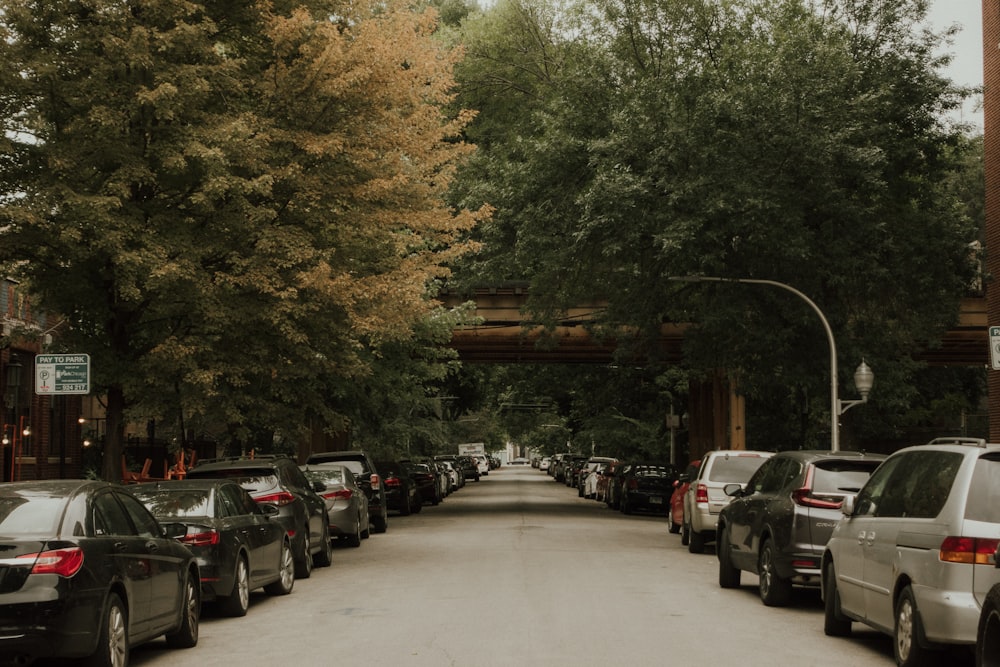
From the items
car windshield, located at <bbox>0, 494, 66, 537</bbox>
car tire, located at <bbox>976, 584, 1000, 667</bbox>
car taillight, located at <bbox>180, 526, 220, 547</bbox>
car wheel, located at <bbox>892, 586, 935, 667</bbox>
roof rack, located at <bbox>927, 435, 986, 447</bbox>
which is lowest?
car wheel, located at <bbox>892, 586, 935, 667</bbox>

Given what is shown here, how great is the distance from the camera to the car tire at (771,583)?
13523mm

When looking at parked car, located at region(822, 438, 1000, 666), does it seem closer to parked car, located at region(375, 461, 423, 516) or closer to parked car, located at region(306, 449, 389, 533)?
parked car, located at region(306, 449, 389, 533)

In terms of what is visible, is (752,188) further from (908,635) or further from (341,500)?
(908,635)

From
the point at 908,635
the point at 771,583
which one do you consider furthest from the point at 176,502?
Answer: the point at 908,635

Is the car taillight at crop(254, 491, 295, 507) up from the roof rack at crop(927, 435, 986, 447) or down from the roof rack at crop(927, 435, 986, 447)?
down

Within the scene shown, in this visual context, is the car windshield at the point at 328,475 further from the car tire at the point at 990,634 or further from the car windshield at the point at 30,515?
the car tire at the point at 990,634

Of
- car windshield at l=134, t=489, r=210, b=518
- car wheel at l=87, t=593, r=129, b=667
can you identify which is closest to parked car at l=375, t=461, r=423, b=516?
car windshield at l=134, t=489, r=210, b=518

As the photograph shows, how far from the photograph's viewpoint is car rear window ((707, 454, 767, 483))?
2148cm

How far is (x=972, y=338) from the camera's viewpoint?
140ft

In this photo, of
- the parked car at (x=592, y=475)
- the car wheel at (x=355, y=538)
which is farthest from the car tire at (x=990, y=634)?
the parked car at (x=592, y=475)

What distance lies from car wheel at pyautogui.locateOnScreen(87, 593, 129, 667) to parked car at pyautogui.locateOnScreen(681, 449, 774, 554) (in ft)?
44.0

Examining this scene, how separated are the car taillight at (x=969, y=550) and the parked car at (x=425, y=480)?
108 feet

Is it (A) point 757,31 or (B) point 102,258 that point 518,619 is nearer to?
(B) point 102,258

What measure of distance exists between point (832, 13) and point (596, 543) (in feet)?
53.5
